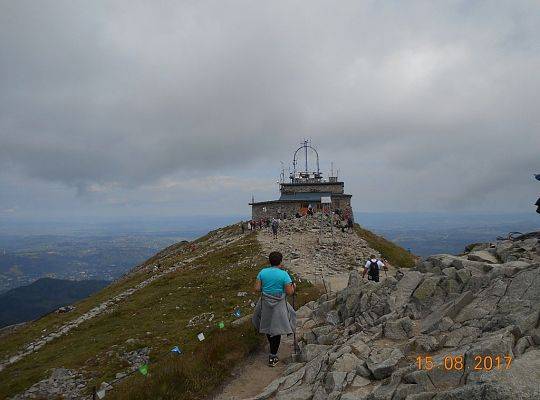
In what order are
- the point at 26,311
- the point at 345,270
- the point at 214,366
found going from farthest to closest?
1. the point at 26,311
2. the point at 345,270
3. the point at 214,366

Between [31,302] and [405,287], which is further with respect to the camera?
[31,302]

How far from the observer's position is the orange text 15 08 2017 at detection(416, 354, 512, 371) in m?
7.10

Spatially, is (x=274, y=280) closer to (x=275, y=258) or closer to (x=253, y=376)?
(x=275, y=258)

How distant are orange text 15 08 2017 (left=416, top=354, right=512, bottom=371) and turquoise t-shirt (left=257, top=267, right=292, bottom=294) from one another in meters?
3.97

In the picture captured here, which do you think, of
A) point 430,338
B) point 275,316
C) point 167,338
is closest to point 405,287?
point 430,338

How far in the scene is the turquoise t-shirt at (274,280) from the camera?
10.6m

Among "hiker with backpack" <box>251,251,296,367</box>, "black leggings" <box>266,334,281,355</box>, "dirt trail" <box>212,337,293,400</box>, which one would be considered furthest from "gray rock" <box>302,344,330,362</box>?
Result: "hiker with backpack" <box>251,251,296,367</box>

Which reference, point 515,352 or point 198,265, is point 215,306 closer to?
point 198,265

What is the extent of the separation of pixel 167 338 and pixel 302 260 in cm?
1496

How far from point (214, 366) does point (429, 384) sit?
6.54 metres

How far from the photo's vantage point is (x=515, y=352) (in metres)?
7.55

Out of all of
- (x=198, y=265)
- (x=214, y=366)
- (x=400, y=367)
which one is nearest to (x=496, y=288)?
(x=400, y=367)

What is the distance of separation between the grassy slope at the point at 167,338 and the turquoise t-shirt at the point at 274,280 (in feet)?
10.1

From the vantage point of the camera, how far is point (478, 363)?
23.8 feet
